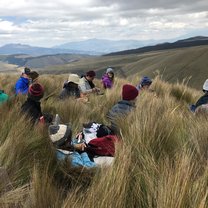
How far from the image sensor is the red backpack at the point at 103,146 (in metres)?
4.32

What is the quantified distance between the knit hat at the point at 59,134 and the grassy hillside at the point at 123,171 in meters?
0.13

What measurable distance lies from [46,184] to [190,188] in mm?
940

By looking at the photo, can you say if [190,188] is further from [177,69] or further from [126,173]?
[177,69]

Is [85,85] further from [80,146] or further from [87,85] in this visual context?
[80,146]

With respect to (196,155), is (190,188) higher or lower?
higher

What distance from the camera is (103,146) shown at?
14.3ft

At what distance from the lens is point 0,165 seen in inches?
122

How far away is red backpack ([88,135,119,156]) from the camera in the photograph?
432 centimetres

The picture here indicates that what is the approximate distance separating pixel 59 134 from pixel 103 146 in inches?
20.3

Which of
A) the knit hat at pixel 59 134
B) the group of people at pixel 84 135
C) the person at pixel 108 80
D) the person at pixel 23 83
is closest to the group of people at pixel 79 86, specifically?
the person at pixel 108 80

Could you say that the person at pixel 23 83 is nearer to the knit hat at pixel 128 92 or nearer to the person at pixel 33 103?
the person at pixel 33 103

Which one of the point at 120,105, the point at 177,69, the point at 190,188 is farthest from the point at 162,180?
the point at 177,69

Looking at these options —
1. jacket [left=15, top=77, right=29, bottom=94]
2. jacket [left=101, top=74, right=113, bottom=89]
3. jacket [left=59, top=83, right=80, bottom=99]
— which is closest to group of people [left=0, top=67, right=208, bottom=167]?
jacket [left=15, top=77, right=29, bottom=94]

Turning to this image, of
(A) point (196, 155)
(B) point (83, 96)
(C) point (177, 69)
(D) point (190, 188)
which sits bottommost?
(C) point (177, 69)
